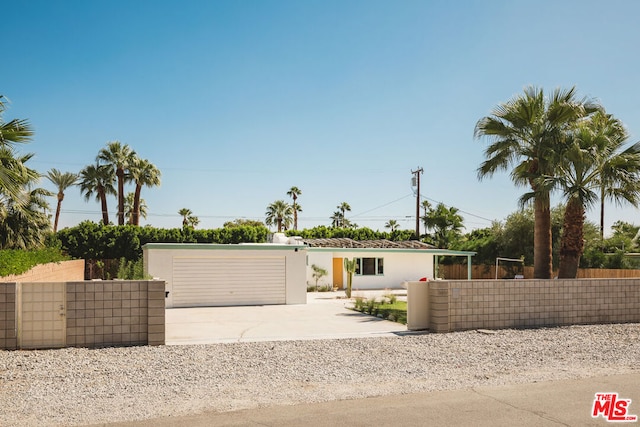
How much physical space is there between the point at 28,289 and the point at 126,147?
37755mm

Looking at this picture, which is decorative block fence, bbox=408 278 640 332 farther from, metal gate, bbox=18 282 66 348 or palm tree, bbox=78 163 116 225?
palm tree, bbox=78 163 116 225

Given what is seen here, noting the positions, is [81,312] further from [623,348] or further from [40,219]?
[40,219]

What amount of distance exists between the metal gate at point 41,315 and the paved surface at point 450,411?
536 centimetres

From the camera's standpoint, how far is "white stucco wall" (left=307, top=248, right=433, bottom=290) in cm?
3072

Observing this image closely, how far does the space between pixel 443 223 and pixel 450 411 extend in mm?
39626

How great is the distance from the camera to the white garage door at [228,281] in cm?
1983

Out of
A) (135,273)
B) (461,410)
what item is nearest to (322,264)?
(135,273)

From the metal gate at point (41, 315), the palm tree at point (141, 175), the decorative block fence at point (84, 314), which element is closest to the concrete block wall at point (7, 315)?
the decorative block fence at point (84, 314)

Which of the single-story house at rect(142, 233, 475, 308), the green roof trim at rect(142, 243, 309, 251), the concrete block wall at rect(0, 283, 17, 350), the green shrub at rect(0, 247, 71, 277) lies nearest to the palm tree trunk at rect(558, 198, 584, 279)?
the single-story house at rect(142, 233, 475, 308)

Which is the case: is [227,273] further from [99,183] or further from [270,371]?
[99,183]

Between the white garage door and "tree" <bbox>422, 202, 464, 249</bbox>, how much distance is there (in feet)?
86.7

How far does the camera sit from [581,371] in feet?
29.6

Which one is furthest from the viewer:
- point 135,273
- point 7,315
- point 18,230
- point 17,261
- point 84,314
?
point 18,230

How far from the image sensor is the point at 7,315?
10.4m
